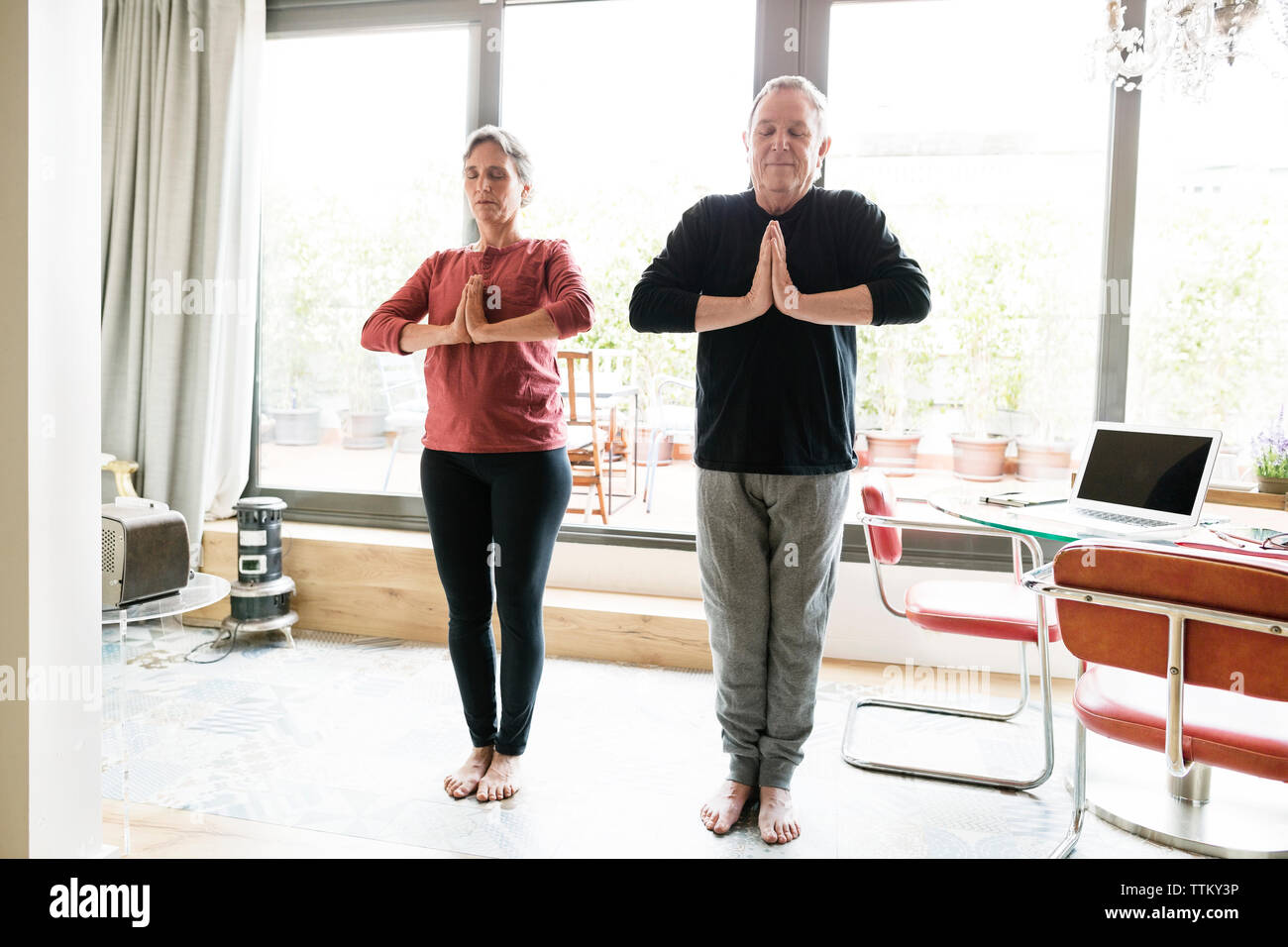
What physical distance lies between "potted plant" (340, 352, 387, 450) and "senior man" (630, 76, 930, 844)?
6.87 feet

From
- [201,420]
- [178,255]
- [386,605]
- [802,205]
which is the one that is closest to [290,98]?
[178,255]

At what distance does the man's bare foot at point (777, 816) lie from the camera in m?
1.98

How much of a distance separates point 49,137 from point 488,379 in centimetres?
91

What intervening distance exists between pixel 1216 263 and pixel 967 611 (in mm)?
1673

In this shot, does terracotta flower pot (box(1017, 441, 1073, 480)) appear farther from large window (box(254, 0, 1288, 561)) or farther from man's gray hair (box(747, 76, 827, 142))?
man's gray hair (box(747, 76, 827, 142))

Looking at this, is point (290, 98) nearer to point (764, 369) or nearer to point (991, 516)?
point (764, 369)

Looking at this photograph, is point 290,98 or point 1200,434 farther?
point 290,98

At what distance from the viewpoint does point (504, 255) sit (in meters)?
2.18

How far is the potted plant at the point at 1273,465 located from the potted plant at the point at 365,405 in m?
3.06

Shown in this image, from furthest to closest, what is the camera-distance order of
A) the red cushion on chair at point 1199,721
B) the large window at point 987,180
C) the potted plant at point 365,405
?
the potted plant at point 365,405 < the large window at point 987,180 < the red cushion on chair at point 1199,721

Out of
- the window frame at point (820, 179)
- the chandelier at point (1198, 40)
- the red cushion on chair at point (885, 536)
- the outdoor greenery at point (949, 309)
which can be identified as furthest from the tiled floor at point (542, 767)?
the chandelier at point (1198, 40)

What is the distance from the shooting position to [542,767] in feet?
7.82

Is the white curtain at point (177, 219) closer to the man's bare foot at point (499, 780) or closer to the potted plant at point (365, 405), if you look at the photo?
the potted plant at point (365, 405)

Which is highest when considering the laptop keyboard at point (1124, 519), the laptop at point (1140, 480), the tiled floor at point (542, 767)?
the laptop at point (1140, 480)
